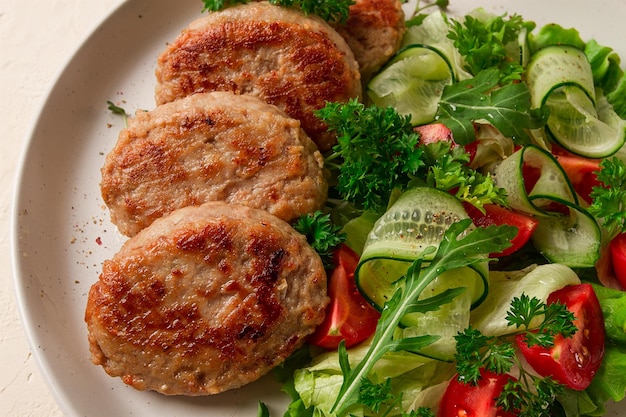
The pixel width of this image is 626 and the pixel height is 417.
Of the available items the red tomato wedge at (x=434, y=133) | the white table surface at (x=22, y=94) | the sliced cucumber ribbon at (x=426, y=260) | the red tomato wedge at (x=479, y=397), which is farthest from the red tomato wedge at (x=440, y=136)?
the white table surface at (x=22, y=94)

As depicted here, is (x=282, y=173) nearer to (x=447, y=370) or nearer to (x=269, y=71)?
(x=269, y=71)

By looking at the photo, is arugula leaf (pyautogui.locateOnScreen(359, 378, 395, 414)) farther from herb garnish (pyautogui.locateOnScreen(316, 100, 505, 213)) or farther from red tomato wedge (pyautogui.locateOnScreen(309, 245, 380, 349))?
herb garnish (pyautogui.locateOnScreen(316, 100, 505, 213))

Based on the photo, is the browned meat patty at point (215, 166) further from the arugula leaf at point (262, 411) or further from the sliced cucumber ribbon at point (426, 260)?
the arugula leaf at point (262, 411)

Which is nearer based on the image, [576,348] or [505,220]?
[576,348]

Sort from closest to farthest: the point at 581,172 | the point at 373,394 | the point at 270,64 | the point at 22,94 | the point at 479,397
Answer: the point at 373,394 → the point at 479,397 → the point at 270,64 → the point at 581,172 → the point at 22,94

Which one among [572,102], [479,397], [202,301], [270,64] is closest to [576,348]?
[479,397]

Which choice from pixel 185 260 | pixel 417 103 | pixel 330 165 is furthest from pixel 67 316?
pixel 417 103

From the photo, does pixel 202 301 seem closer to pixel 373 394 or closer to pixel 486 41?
pixel 373 394
